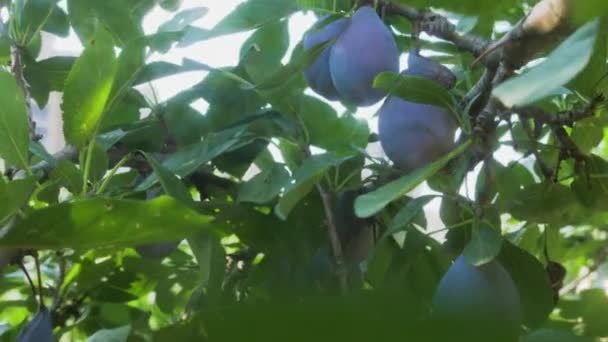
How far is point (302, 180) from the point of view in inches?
16.0

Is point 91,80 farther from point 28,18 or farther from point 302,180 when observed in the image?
point 28,18

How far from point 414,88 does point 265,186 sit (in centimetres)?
14

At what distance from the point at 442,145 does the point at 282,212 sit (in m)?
0.10

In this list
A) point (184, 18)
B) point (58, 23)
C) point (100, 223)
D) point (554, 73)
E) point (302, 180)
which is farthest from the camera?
point (58, 23)

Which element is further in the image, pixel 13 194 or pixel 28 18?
pixel 28 18

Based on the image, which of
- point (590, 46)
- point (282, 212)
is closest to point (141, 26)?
point (282, 212)

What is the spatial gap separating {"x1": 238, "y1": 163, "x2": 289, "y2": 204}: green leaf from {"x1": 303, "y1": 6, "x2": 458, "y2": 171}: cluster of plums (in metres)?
0.06

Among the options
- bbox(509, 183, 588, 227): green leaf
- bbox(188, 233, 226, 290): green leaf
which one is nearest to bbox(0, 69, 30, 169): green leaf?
bbox(188, 233, 226, 290): green leaf

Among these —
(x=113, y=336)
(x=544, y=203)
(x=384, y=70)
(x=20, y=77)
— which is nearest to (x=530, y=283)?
(x=544, y=203)

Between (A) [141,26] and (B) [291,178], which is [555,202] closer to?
(B) [291,178]

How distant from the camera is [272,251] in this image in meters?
0.50

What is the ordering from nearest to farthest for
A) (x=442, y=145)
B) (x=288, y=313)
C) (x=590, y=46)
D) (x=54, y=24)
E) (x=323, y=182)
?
(x=288, y=313) < (x=590, y=46) < (x=442, y=145) < (x=323, y=182) < (x=54, y=24)

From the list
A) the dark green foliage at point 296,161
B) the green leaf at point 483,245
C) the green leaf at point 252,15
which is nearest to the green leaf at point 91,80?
the dark green foliage at point 296,161

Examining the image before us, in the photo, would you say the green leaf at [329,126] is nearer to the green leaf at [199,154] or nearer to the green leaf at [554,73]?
the green leaf at [199,154]
